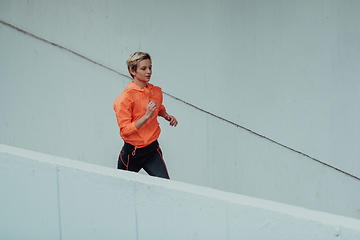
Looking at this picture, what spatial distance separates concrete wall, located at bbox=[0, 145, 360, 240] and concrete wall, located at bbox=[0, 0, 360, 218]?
2349mm

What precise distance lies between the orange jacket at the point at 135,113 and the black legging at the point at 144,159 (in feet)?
0.17

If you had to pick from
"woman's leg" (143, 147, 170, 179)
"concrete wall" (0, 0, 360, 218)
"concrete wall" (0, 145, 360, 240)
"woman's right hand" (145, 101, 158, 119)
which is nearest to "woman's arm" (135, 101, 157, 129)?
"woman's right hand" (145, 101, 158, 119)

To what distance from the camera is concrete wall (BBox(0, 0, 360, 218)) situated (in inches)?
150

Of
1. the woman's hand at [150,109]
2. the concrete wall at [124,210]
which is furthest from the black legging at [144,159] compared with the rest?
the concrete wall at [124,210]

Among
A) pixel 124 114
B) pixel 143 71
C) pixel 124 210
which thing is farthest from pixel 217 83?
pixel 124 210

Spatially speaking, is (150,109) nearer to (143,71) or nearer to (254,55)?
(143,71)

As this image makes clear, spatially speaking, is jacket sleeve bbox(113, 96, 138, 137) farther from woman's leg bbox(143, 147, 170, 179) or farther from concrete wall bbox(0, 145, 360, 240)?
concrete wall bbox(0, 145, 360, 240)

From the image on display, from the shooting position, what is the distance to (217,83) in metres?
4.26

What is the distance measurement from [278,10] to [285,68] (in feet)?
1.84

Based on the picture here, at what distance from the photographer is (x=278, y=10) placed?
382 centimetres

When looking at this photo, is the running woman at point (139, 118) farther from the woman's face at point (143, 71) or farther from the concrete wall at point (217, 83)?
the concrete wall at point (217, 83)

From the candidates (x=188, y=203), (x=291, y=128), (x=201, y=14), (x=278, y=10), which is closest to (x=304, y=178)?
(x=291, y=128)

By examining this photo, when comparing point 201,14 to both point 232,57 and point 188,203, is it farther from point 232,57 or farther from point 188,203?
point 188,203

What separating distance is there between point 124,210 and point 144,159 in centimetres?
91
